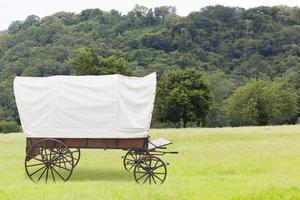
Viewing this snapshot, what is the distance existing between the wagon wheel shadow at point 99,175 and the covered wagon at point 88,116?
775 mm

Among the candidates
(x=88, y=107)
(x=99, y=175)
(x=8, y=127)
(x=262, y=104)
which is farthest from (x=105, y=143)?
(x=262, y=104)

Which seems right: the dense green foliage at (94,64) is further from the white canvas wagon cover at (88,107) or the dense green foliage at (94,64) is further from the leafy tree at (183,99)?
the white canvas wagon cover at (88,107)

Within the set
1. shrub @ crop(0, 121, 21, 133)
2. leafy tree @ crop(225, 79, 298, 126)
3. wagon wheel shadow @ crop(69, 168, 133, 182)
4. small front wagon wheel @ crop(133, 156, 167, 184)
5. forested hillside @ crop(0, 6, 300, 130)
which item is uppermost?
small front wagon wheel @ crop(133, 156, 167, 184)

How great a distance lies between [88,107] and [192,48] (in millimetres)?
104545

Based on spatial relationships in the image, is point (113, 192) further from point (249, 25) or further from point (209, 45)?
point (249, 25)

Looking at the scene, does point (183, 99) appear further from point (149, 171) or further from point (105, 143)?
point (149, 171)

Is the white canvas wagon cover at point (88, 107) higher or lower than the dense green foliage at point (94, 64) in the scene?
higher

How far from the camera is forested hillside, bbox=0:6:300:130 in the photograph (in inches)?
3610

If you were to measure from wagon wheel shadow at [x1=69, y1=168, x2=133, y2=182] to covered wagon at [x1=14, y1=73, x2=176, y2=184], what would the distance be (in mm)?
775

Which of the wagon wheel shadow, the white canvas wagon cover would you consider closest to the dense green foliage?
the wagon wheel shadow

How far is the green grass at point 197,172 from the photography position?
13.1m

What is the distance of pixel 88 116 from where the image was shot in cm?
1780

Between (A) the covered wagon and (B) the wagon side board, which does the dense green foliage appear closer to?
(A) the covered wagon

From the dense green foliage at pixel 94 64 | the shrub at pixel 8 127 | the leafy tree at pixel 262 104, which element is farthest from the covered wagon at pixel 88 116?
the leafy tree at pixel 262 104
